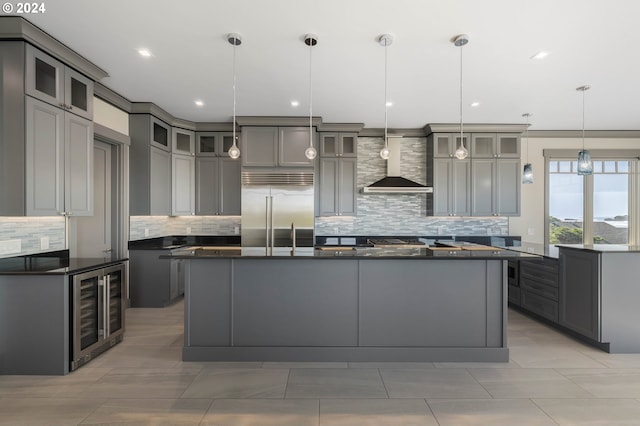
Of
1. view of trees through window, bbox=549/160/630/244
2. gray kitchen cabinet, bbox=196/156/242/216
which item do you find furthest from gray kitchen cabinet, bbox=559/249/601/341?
gray kitchen cabinet, bbox=196/156/242/216

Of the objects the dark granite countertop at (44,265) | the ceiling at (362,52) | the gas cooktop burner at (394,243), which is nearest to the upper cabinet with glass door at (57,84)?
the ceiling at (362,52)

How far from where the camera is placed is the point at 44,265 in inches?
116

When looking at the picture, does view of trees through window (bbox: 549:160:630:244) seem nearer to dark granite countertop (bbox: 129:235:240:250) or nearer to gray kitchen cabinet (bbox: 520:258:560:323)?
gray kitchen cabinet (bbox: 520:258:560:323)

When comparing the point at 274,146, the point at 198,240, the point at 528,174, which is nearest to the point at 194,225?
the point at 198,240

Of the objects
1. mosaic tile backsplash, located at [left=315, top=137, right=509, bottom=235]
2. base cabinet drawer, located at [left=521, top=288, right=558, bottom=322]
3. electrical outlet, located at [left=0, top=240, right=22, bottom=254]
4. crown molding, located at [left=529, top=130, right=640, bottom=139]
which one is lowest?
base cabinet drawer, located at [left=521, top=288, right=558, bottom=322]

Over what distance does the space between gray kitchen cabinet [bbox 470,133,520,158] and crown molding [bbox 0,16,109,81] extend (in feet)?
18.7

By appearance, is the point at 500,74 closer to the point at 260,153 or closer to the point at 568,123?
the point at 568,123

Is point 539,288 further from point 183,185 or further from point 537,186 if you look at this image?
point 183,185

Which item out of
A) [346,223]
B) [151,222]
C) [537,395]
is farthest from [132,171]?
[537,395]

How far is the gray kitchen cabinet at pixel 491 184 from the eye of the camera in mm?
5703

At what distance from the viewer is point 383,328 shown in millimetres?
2959

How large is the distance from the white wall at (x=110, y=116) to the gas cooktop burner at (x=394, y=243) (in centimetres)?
427

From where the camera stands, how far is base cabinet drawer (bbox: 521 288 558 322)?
151 inches

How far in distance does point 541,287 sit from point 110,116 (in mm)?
6086
